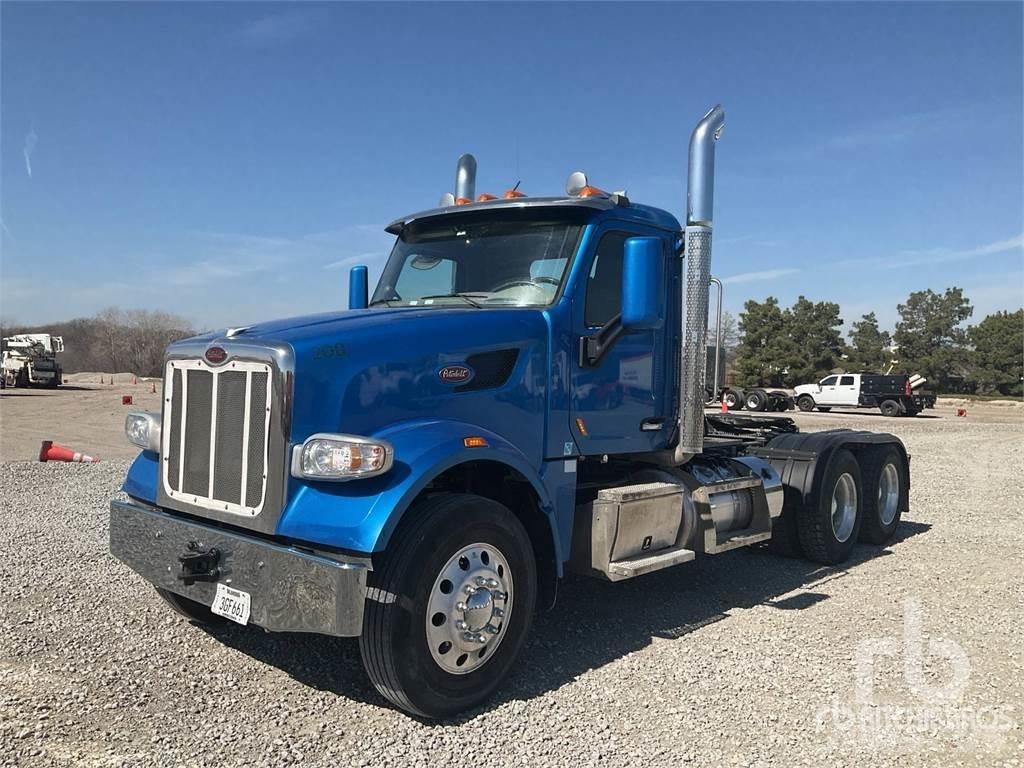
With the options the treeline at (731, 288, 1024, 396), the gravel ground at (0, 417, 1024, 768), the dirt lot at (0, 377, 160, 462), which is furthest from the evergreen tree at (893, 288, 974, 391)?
the gravel ground at (0, 417, 1024, 768)

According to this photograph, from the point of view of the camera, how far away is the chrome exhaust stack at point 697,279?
5285mm

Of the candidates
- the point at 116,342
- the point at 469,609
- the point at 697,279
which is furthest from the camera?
the point at 116,342

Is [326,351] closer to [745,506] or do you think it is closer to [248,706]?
[248,706]

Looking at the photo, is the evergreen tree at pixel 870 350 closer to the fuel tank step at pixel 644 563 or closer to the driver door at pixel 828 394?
the driver door at pixel 828 394

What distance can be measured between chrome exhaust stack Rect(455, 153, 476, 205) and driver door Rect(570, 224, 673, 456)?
1.72 m

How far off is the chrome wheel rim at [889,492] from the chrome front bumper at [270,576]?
6382 mm

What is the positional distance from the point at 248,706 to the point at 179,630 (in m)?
1.26

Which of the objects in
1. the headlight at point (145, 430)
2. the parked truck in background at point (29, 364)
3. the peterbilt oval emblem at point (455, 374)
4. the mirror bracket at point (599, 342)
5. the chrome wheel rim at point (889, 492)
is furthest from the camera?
the parked truck in background at point (29, 364)

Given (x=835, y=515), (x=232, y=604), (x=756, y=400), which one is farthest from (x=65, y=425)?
(x=756, y=400)

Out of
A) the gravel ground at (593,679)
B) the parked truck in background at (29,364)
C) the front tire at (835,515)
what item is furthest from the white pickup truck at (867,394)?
the parked truck in background at (29,364)

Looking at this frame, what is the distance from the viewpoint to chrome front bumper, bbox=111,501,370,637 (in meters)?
3.43

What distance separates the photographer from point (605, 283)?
4.92m

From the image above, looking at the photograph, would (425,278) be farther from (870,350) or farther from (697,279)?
(870,350)

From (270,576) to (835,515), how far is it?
222 inches
